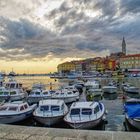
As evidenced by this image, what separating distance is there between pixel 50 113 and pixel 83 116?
3.41 meters

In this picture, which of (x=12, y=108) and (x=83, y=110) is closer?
(x=83, y=110)

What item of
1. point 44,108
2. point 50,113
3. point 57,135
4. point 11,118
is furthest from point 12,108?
point 57,135

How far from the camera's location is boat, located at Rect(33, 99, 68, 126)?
22020mm

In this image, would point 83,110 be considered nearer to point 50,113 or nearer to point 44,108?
point 50,113

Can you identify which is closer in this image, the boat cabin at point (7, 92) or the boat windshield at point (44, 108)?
the boat windshield at point (44, 108)

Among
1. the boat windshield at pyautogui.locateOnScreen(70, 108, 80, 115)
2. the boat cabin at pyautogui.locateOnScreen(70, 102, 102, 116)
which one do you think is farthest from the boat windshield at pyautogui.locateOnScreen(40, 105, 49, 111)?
the boat windshield at pyautogui.locateOnScreen(70, 108, 80, 115)

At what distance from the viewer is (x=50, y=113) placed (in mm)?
22734

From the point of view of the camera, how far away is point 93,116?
21078 millimetres

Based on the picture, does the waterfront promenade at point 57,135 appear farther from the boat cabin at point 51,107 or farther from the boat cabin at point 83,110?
the boat cabin at point 51,107

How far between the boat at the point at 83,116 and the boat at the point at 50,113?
140 cm

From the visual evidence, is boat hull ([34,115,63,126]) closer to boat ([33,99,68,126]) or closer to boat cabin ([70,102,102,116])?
boat ([33,99,68,126])

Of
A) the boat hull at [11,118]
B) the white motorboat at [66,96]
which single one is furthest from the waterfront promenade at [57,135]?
the white motorboat at [66,96]

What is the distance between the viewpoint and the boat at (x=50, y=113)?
2202cm

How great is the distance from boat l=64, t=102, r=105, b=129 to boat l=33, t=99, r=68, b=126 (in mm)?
1400
